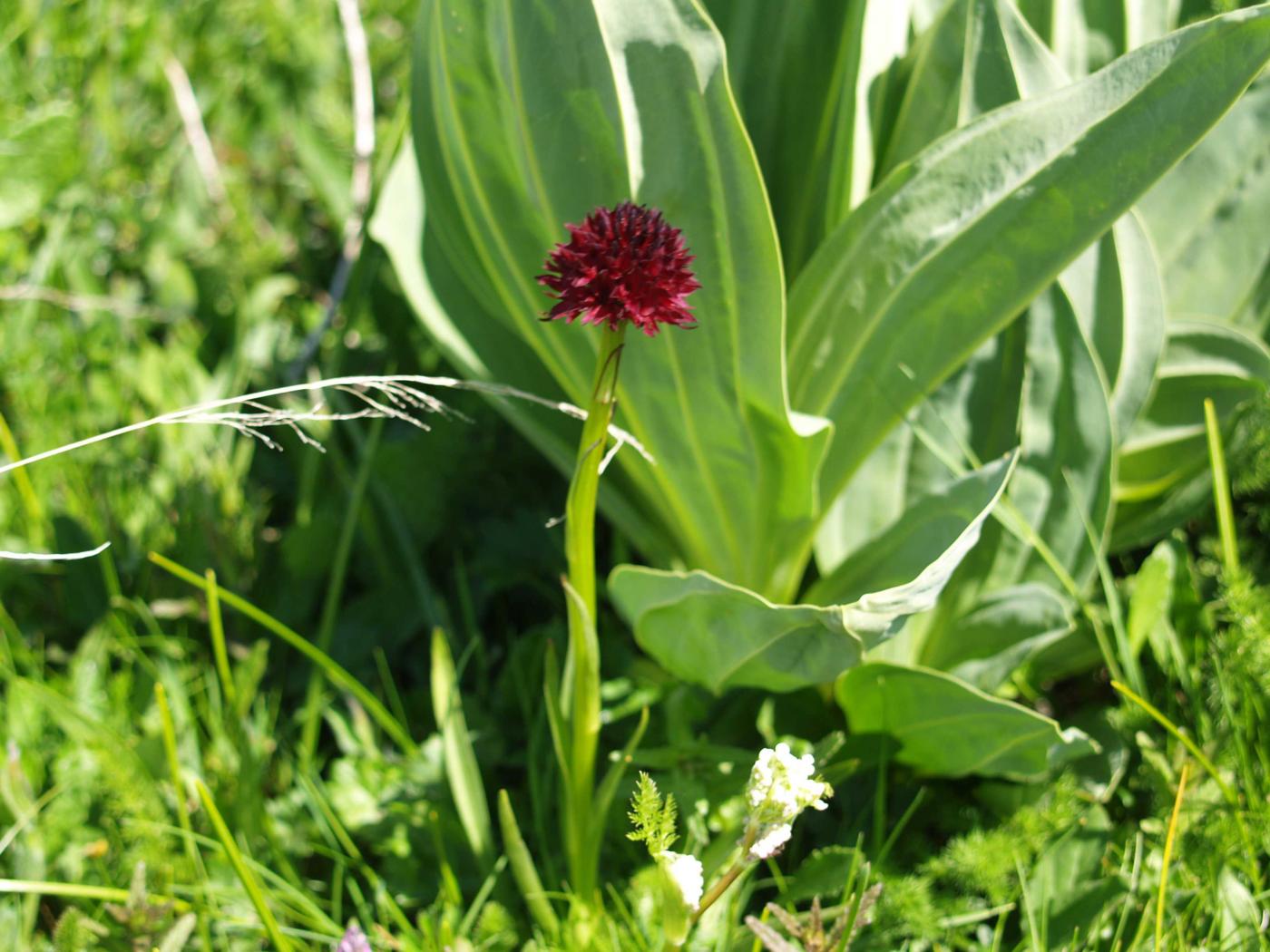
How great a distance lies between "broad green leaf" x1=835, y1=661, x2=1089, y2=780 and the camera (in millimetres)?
1541

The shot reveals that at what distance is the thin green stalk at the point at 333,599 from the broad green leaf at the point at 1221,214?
1335 mm

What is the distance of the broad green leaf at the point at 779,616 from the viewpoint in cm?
133

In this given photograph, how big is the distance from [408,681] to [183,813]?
56cm

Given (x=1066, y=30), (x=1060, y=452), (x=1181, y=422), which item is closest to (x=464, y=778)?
(x=1060, y=452)

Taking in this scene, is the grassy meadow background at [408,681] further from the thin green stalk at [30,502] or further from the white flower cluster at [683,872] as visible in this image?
the white flower cluster at [683,872]

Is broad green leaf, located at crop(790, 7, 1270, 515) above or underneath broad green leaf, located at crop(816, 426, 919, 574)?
above

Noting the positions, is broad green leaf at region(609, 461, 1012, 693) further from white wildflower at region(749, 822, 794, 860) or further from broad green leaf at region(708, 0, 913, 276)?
broad green leaf at region(708, 0, 913, 276)

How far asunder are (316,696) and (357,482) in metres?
0.39

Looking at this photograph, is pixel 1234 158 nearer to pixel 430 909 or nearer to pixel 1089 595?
pixel 1089 595

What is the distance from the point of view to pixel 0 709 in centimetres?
196

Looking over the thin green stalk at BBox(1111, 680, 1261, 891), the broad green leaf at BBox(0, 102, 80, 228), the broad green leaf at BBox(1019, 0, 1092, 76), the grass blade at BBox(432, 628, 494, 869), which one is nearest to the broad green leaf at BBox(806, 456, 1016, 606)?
the thin green stalk at BBox(1111, 680, 1261, 891)

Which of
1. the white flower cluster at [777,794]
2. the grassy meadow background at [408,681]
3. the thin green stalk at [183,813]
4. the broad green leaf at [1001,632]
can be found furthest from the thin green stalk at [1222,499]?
the thin green stalk at [183,813]

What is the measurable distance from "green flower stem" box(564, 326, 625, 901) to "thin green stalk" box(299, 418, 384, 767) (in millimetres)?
470

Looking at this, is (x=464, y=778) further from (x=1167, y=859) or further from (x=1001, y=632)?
(x=1167, y=859)
